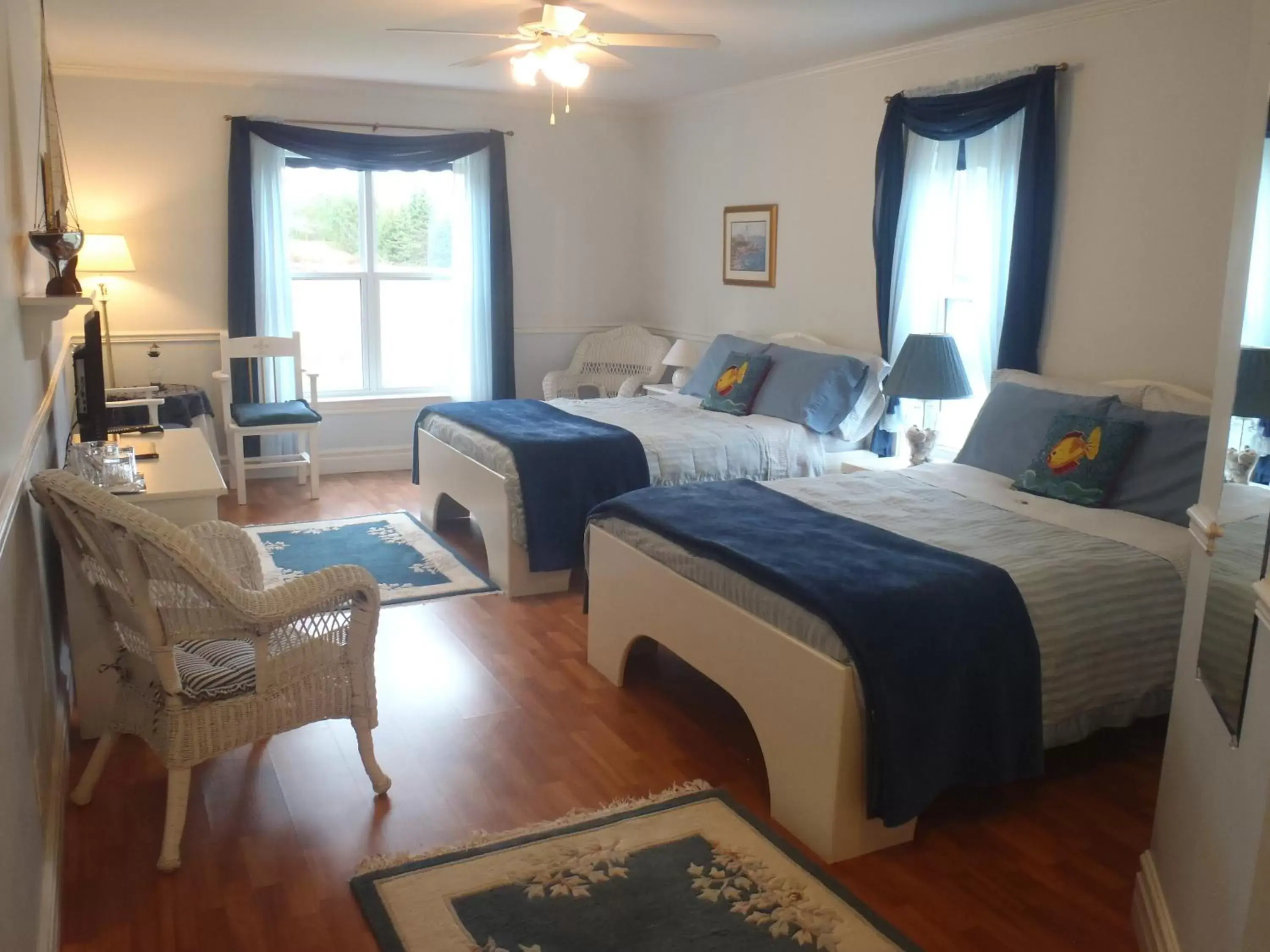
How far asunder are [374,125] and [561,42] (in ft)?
9.12

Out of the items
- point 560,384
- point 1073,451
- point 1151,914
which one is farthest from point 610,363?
point 1151,914

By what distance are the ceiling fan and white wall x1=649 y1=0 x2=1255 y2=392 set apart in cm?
131

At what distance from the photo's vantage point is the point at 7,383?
219 cm

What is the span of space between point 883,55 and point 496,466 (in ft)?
8.72

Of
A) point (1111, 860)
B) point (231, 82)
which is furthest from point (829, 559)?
point (231, 82)

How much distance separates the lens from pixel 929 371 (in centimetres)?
427

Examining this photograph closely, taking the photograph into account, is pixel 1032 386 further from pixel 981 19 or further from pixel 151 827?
pixel 151 827

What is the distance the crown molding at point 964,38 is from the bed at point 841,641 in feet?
6.13

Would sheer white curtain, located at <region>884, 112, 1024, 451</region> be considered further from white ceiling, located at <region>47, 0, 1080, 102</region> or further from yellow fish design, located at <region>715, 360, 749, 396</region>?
yellow fish design, located at <region>715, 360, 749, 396</region>

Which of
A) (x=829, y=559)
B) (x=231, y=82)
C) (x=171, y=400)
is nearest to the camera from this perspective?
(x=829, y=559)

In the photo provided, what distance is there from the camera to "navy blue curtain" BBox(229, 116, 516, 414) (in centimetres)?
600

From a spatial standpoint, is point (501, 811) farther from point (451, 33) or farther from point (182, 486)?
point (451, 33)

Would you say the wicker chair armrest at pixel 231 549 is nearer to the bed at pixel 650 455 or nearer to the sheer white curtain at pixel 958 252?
the bed at pixel 650 455

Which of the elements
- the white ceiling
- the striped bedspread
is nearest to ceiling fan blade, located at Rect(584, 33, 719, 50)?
the white ceiling
